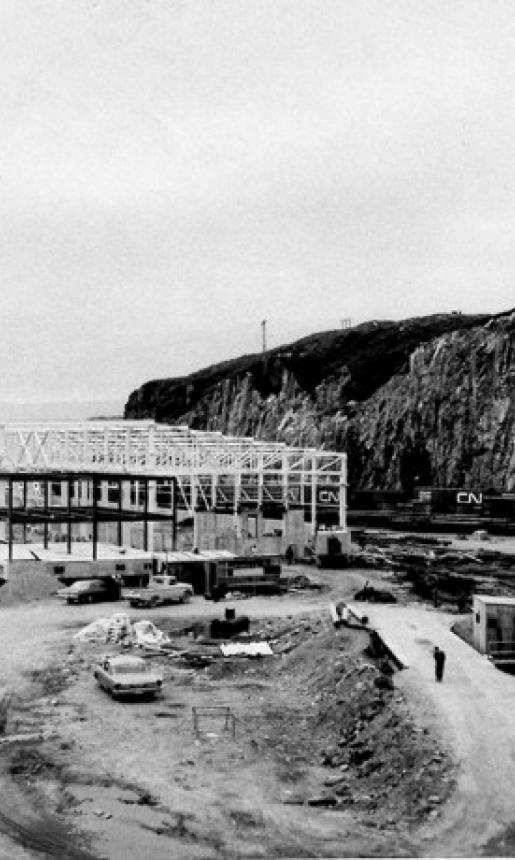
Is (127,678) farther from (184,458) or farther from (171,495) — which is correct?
(184,458)

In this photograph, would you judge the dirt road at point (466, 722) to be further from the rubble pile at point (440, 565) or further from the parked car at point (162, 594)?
the parked car at point (162, 594)

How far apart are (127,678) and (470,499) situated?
69205 mm

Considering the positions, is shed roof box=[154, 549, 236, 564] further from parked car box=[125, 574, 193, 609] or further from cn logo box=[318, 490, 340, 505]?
cn logo box=[318, 490, 340, 505]

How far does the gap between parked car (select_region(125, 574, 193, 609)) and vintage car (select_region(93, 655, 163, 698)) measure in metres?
Answer: 11.7

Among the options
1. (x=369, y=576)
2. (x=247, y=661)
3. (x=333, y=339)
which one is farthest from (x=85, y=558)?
(x=333, y=339)

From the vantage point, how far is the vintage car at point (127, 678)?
22.6 m

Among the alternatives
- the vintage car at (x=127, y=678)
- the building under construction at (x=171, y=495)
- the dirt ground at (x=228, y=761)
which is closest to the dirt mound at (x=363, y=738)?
the dirt ground at (x=228, y=761)

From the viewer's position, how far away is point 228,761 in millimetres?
18234

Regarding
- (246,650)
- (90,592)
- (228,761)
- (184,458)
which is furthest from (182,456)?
(228,761)

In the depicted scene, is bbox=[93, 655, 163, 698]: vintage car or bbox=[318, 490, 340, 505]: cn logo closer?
bbox=[93, 655, 163, 698]: vintage car

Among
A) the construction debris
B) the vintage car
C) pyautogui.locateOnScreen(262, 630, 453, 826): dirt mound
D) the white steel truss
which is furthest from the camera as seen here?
the white steel truss

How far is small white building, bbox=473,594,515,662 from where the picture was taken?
2466cm

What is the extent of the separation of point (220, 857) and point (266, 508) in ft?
157

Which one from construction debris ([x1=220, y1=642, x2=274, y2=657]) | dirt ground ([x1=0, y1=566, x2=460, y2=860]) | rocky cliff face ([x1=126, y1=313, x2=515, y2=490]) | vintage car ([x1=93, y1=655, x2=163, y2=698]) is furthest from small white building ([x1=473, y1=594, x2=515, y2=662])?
rocky cliff face ([x1=126, y1=313, x2=515, y2=490])
